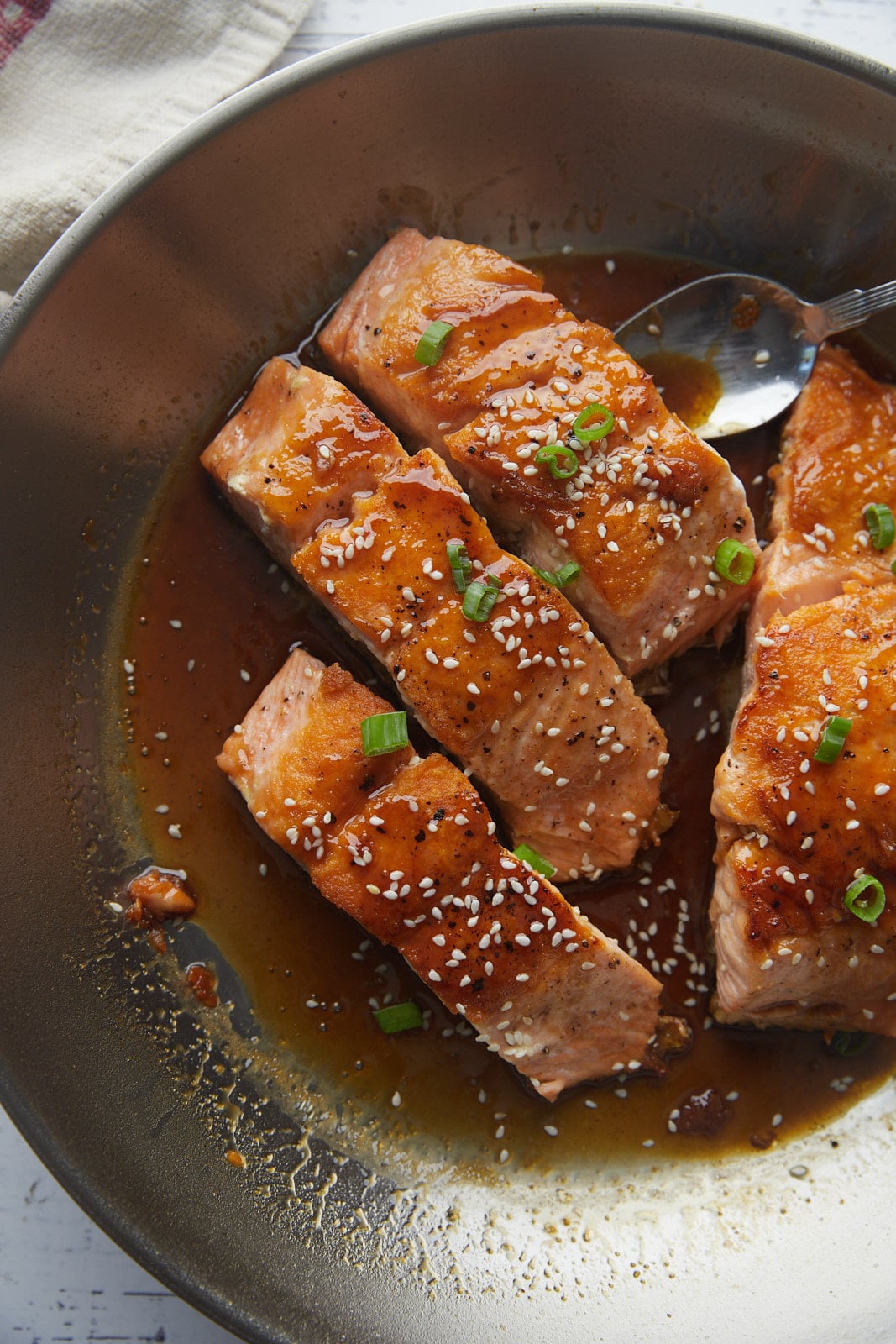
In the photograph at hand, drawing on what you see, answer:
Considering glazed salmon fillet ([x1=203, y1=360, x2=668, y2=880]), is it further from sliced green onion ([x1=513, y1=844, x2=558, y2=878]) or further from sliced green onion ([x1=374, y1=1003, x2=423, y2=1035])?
sliced green onion ([x1=374, y1=1003, x2=423, y2=1035])

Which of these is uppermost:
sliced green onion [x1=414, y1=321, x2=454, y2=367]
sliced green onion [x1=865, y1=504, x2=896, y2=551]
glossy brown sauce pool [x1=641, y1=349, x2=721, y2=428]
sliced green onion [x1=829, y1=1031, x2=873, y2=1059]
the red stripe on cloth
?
the red stripe on cloth

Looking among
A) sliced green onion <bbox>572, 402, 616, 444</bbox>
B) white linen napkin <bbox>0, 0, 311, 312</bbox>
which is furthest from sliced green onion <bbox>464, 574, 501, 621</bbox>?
white linen napkin <bbox>0, 0, 311, 312</bbox>

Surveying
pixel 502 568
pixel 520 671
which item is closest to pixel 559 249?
pixel 502 568

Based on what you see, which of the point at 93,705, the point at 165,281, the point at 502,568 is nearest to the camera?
the point at 502,568

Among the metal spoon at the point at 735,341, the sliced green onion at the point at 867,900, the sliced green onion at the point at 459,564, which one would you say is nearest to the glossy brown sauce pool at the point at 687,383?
the metal spoon at the point at 735,341

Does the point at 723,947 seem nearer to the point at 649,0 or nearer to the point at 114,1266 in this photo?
the point at 114,1266

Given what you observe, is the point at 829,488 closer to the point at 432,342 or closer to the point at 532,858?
the point at 432,342
